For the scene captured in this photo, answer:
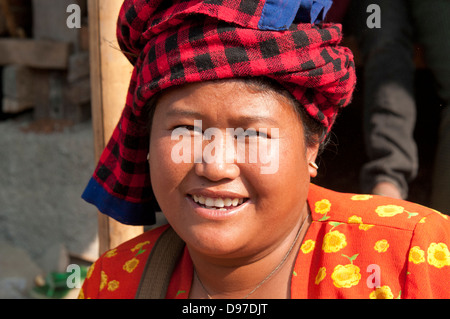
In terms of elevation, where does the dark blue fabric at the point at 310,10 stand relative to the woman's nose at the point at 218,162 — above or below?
above

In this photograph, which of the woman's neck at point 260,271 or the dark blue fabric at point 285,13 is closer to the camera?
the dark blue fabric at point 285,13

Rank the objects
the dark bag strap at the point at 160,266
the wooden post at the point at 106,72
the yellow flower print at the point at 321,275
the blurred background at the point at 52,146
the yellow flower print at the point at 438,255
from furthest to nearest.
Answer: the blurred background at the point at 52,146 < the wooden post at the point at 106,72 < the dark bag strap at the point at 160,266 < the yellow flower print at the point at 321,275 < the yellow flower print at the point at 438,255

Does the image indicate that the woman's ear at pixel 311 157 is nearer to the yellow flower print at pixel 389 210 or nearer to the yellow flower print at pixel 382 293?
the yellow flower print at pixel 389 210

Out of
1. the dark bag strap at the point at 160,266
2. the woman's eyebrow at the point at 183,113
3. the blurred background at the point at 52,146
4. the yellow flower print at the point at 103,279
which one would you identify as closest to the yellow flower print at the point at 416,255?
the woman's eyebrow at the point at 183,113

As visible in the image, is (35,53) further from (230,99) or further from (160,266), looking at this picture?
(230,99)

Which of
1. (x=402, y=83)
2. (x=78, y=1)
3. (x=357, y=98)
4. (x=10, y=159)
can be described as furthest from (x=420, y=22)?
(x=10, y=159)

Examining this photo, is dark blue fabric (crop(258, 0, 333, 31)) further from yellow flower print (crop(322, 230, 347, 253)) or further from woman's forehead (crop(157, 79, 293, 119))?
yellow flower print (crop(322, 230, 347, 253))

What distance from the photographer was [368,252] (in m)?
1.47

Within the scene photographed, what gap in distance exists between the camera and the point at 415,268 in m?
1.38

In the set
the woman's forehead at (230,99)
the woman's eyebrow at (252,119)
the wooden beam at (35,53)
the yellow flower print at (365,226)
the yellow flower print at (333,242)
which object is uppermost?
the wooden beam at (35,53)

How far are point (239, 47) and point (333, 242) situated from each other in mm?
622

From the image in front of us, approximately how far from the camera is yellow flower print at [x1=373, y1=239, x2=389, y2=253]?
1.45 meters

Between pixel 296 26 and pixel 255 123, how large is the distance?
0.98ft

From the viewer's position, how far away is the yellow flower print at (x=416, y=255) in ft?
4.54
